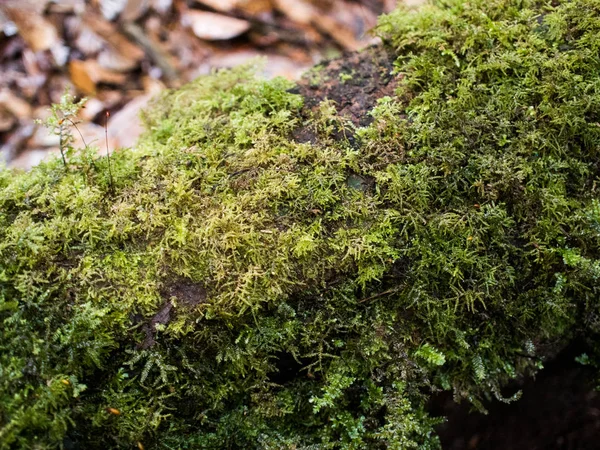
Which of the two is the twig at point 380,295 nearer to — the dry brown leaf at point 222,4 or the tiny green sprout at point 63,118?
the tiny green sprout at point 63,118

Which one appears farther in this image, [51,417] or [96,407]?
[96,407]

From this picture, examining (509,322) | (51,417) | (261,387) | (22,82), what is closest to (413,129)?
(509,322)

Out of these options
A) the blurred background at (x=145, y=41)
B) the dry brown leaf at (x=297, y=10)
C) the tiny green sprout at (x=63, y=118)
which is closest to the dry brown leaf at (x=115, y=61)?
the blurred background at (x=145, y=41)

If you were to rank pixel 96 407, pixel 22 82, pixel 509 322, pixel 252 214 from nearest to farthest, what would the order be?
pixel 96 407 → pixel 252 214 → pixel 509 322 → pixel 22 82

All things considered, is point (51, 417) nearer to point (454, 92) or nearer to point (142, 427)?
point (142, 427)

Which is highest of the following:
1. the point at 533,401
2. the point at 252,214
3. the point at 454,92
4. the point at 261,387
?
the point at 454,92
